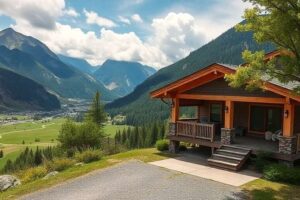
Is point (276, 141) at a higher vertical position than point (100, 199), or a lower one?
higher

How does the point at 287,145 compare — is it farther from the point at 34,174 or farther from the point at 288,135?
the point at 34,174

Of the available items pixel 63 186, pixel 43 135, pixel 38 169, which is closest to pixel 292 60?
pixel 63 186

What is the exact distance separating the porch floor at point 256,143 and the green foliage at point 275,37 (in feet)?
16.1

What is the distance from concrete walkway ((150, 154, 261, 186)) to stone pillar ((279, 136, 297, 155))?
5.76 ft

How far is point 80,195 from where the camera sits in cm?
1376

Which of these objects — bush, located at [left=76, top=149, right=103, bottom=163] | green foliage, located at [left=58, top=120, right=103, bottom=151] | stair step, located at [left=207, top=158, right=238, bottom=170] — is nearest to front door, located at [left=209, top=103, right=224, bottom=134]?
stair step, located at [left=207, top=158, right=238, bottom=170]

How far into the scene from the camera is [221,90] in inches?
777

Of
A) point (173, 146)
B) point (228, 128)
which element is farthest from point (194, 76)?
point (173, 146)

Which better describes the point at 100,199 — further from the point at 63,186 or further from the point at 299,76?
the point at 299,76

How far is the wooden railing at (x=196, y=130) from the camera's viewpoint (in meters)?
20.0

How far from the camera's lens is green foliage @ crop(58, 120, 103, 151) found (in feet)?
114

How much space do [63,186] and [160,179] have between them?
4234 millimetres

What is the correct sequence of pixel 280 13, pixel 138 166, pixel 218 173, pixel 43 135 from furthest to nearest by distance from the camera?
pixel 43 135 < pixel 138 166 < pixel 218 173 < pixel 280 13

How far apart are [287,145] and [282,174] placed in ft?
6.19
